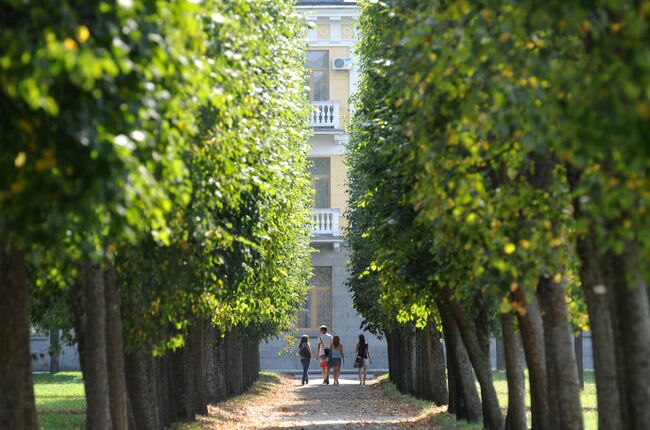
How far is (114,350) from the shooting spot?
18125mm

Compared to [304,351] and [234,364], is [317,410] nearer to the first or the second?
[234,364]

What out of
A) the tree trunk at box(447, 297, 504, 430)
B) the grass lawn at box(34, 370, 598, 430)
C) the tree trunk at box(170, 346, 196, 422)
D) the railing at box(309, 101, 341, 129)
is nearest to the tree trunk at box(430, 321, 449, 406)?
the grass lawn at box(34, 370, 598, 430)

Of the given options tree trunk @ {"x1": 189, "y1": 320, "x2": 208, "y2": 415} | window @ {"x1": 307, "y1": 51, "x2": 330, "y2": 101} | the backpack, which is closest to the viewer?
tree trunk @ {"x1": 189, "y1": 320, "x2": 208, "y2": 415}

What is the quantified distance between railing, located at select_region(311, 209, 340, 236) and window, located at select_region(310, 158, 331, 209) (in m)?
2.19

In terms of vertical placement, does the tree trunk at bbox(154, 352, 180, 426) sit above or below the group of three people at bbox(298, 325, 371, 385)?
below

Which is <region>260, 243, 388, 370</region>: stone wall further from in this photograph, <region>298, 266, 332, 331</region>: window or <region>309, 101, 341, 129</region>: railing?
<region>309, 101, 341, 129</region>: railing

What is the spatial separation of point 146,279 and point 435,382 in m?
19.1

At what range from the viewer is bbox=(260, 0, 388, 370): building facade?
68.8 meters

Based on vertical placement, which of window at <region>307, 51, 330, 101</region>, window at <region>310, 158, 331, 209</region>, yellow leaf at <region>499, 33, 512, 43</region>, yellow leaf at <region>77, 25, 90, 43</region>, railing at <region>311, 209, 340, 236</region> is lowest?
yellow leaf at <region>77, 25, 90, 43</region>

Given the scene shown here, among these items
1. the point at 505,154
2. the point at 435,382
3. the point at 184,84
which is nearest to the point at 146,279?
the point at 505,154

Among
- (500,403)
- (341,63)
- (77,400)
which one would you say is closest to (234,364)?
(77,400)

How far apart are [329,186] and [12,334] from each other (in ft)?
187

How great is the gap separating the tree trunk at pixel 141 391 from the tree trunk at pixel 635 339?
1044 centimetres

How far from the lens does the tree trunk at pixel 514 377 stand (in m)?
21.8
